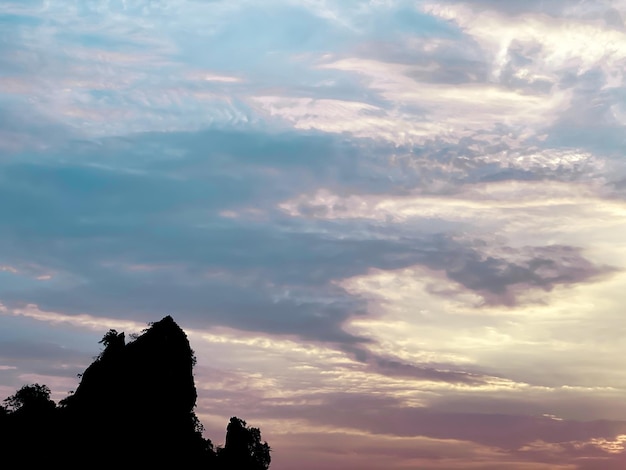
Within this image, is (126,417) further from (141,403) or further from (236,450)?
(236,450)

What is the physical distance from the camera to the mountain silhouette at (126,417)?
105m

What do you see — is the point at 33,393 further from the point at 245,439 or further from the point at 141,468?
the point at 245,439

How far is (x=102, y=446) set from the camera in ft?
350

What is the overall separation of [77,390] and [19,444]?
32.5ft

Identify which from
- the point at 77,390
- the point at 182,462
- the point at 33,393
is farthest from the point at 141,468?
the point at 33,393

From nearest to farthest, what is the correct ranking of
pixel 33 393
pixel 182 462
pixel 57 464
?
pixel 57 464, pixel 182 462, pixel 33 393

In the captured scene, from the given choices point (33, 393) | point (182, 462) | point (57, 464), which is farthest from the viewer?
point (33, 393)

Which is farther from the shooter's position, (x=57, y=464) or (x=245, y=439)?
(x=245, y=439)

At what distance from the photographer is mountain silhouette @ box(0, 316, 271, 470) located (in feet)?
343

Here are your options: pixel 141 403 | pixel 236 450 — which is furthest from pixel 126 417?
pixel 236 450

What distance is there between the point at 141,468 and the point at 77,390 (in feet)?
45.6

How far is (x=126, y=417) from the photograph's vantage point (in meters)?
110

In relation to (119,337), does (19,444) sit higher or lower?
lower

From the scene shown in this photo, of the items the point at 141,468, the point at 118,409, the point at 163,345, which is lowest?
the point at 141,468
